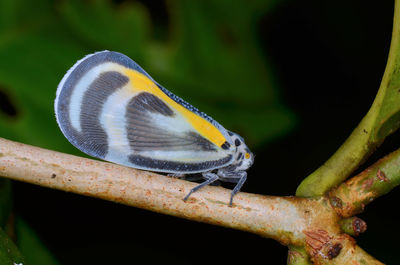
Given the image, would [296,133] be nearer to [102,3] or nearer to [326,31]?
[326,31]

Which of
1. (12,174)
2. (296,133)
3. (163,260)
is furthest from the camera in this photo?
(296,133)

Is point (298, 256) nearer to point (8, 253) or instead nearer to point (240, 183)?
Result: point (240, 183)

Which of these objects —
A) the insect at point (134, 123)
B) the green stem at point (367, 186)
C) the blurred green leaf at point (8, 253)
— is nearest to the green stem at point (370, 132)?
the green stem at point (367, 186)

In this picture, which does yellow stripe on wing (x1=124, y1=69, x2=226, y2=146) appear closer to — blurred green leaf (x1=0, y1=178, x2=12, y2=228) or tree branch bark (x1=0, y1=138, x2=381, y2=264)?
tree branch bark (x1=0, y1=138, x2=381, y2=264)

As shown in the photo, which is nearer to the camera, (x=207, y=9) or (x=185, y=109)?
(x=185, y=109)

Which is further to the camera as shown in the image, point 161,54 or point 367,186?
point 161,54

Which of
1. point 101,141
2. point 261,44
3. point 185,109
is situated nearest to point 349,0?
point 261,44

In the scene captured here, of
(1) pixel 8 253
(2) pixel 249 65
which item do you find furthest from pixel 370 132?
(2) pixel 249 65
